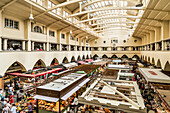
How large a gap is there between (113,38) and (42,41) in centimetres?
2161

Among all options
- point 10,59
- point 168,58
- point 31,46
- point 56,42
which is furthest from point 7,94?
point 168,58

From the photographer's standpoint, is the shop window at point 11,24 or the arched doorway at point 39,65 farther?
the arched doorway at point 39,65

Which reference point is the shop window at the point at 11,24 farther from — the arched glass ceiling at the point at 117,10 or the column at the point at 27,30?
the arched glass ceiling at the point at 117,10

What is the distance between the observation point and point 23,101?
25.1 ft

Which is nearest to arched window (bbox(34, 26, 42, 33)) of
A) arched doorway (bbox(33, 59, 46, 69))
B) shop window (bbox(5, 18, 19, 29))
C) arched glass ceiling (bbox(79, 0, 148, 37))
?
shop window (bbox(5, 18, 19, 29))

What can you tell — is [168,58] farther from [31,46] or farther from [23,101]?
[31,46]

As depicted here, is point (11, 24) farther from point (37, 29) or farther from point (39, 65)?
point (39, 65)

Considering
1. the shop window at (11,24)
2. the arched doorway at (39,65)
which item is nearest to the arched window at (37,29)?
the shop window at (11,24)

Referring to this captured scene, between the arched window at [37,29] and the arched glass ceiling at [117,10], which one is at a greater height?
the arched glass ceiling at [117,10]

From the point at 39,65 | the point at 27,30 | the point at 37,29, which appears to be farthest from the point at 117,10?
the point at 39,65

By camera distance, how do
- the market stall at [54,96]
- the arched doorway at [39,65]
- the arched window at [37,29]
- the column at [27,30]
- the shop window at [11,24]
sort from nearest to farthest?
the market stall at [54,96] < the shop window at [11,24] < the column at [27,30] < the arched window at [37,29] < the arched doorway at [39,65]

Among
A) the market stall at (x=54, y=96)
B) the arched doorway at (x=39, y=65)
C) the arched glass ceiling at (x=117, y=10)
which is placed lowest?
the market stall at (x=54, y=96)

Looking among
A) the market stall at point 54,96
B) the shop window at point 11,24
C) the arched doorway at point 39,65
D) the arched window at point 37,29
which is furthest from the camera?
the arched doorway at point 39,65

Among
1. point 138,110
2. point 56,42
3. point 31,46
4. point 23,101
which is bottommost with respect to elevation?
point 23,101
